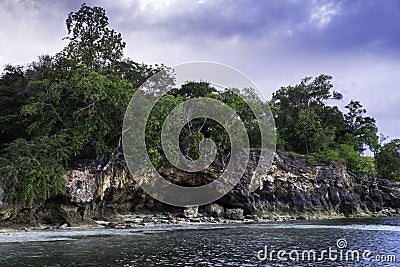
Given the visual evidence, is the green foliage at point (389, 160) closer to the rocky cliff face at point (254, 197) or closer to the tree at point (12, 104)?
the rocky cliff face at point (254, 197)

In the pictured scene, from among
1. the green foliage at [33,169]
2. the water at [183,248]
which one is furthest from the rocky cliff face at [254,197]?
the water at [183,248]

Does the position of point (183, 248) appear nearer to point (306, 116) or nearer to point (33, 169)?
point (33, 169)

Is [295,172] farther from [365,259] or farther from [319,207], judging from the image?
[365,259]

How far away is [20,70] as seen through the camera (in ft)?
126

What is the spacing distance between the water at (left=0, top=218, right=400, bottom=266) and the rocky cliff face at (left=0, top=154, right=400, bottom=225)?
571cm

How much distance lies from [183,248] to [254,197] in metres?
25.4

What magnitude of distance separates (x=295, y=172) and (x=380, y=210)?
49.8ft

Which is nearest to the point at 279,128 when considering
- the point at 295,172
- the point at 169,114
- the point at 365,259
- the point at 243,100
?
the point at 295,172

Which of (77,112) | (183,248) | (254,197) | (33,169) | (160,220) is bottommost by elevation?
(183,248)

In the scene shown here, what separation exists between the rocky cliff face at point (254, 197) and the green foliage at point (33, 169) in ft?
4.76

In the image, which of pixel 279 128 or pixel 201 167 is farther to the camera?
pixel 279 128

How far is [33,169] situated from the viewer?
27781 millimetres

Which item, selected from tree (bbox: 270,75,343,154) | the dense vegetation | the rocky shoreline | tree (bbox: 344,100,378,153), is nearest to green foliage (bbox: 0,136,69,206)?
the dense vegetation

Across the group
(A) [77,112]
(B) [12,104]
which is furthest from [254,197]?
(B) [12,104]
